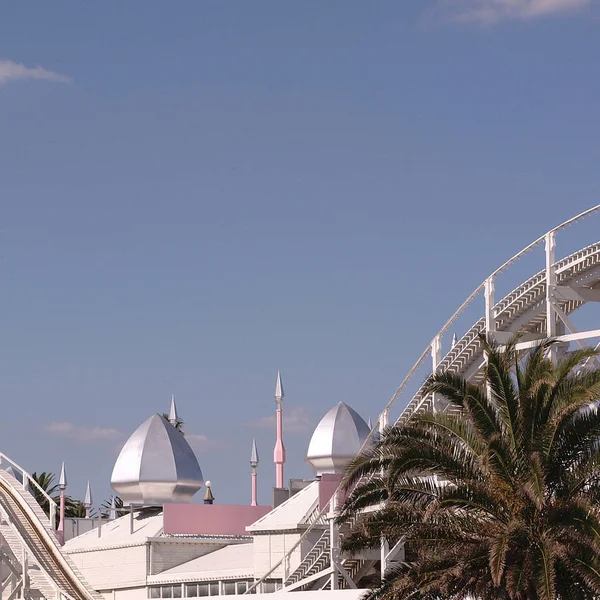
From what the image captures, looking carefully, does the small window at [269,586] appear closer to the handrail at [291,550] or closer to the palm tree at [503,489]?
the handrail at [291,550]

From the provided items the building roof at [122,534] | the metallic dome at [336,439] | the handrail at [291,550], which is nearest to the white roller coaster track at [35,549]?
the handrail at [291,550]

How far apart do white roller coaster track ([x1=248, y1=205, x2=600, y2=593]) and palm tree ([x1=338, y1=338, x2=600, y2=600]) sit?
33.1ft

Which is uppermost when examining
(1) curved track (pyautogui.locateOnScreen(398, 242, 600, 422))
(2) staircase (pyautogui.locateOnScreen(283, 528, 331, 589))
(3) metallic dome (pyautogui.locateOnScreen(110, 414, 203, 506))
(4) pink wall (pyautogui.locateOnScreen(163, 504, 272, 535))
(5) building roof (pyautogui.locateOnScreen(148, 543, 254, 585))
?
(3) metallic dome (pyautogui.locateOnScreen(110, 414, 203, 506))

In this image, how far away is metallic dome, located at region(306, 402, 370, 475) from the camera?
204 feet

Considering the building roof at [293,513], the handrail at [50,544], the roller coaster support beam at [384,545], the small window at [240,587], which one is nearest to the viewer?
the roller coaster support beam at [384,545]

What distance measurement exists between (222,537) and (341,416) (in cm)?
840

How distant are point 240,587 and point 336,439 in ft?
40.4

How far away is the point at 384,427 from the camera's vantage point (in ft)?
123

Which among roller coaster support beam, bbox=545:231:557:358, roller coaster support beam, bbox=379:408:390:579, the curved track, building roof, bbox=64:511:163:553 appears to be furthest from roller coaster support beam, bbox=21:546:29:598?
roller coaster support beam, bbox=545:231:557:358

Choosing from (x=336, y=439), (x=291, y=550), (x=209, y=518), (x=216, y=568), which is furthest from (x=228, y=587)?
(x=336, y=439)

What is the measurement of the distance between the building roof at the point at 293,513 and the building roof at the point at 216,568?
167cm

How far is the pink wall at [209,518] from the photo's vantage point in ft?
187

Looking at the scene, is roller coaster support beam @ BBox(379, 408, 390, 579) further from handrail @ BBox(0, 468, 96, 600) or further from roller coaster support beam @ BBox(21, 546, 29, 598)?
roller coaster support beam @ BBox(21, 546, 29, 598)

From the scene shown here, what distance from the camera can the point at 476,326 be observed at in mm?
41188
